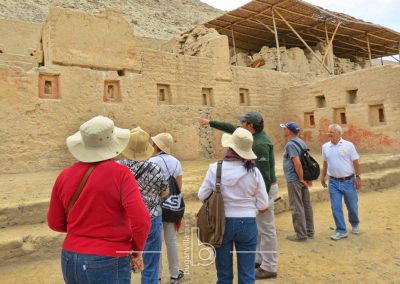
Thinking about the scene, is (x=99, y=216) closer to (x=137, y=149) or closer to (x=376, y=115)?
(x=137, y=149)

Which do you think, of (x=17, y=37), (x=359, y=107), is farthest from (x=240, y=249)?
(x=17, y=37)

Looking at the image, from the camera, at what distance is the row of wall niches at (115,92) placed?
28.4ft

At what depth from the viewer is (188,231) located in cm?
529

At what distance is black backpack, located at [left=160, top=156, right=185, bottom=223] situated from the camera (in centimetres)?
341

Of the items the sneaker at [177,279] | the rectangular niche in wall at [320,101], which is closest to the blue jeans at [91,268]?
the sneaker at [177,279]

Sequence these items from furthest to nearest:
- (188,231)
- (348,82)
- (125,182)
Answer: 1. (348,82)
2. (188,231)
3. (125,182)

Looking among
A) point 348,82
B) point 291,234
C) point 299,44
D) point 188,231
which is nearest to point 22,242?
point 188,231

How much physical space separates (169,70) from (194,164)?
10.3 feet

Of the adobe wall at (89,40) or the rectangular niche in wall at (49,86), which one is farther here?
the adobe wall at (89,40)

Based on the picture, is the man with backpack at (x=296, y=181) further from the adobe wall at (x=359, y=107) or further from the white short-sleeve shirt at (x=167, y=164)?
the adobe wall at (x=359, y=107)

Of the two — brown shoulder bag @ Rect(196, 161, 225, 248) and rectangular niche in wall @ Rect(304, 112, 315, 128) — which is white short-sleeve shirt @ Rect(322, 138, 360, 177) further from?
rectangular niche in wall @ Rect(304, 112, 315, 128)

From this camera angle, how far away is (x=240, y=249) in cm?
281

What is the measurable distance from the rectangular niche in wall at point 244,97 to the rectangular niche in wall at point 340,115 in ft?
10.3

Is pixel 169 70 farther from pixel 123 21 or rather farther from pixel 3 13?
pixel 3 13
